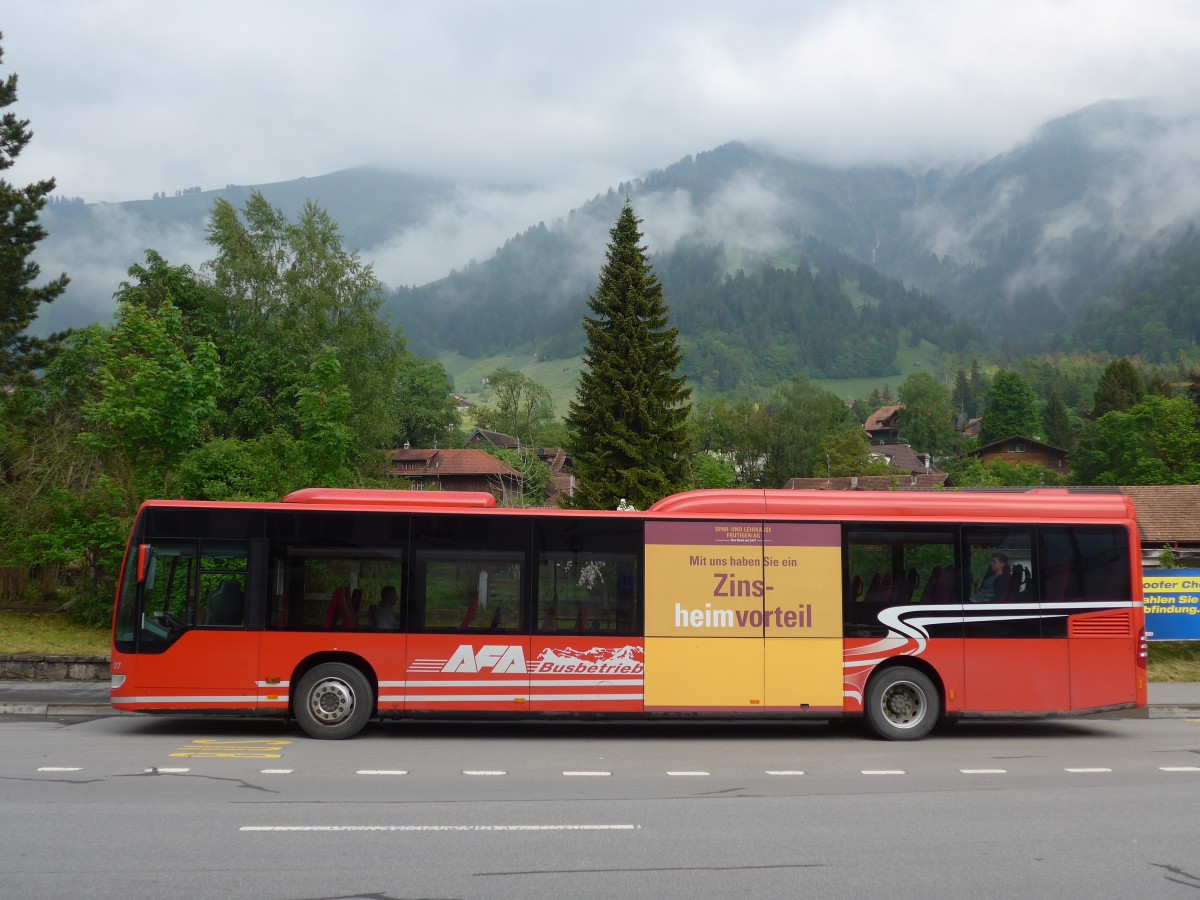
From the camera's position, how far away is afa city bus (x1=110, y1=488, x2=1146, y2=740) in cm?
1350

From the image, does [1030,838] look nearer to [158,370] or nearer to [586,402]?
[158,370]

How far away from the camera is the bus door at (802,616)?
1387cm

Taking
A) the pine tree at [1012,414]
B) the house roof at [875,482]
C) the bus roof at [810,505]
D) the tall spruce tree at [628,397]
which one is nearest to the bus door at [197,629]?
the bus roof at [810,505]

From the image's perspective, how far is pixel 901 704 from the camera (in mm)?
14117

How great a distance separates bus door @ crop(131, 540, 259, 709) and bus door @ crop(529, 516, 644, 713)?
146 inches

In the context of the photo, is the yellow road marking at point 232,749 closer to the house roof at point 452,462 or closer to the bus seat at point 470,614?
the bus seat at point 470,614

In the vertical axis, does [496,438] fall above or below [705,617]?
above

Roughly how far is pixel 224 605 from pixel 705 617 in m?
6.24

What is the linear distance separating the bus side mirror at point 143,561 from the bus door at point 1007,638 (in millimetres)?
10711

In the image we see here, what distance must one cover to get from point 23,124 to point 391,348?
818 inches

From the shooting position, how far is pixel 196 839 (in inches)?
316

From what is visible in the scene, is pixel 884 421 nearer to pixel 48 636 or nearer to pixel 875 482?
pixel 875 482

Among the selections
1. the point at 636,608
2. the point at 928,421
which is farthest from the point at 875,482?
the point at 928,421

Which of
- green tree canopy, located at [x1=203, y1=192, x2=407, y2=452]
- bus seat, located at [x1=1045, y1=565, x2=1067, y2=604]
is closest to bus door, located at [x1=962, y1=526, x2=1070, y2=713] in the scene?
bus seat, located at [x1=1045, y1=565, x2=1067, y2=604]
